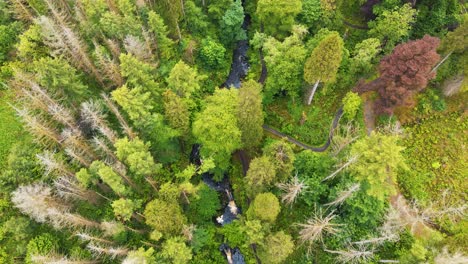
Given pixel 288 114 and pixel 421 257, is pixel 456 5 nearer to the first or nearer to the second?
pixel 288 114

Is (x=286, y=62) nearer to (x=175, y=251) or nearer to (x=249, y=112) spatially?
(x=249, y=112)

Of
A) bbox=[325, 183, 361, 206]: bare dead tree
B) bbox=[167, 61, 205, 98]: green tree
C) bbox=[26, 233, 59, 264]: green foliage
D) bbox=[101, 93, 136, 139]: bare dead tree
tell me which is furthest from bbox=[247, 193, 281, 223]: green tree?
bbox=[26, 233, 59, 264]: green foliage

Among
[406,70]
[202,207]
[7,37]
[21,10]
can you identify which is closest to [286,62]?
[406,70]

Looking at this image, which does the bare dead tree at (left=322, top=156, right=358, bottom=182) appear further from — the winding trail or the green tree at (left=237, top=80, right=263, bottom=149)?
the green tree at (left=237, top=80, right=263, bottom=149)

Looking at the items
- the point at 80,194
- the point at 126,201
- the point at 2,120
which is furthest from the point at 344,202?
the point at 2,120

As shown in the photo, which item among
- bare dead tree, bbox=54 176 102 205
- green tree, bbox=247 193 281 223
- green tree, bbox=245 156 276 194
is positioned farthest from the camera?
green tree, bbox=245 156 276 194

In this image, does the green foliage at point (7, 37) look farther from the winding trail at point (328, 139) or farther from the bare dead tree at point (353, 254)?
the bare dead tree at point (353, 254)
